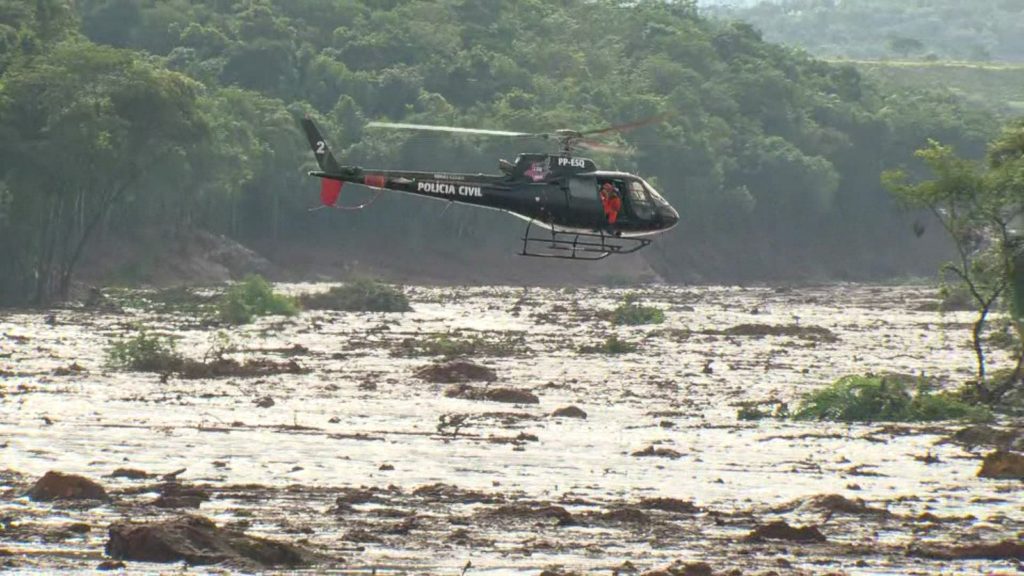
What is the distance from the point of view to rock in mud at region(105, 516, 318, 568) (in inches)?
734

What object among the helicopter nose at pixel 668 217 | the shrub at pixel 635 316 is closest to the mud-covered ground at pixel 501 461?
the helicopter nose at pixel 668 217

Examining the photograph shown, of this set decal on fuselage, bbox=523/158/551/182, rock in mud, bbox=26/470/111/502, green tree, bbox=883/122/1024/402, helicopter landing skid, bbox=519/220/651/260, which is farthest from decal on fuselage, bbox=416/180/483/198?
rock in mud, bbox=26/470/111/502

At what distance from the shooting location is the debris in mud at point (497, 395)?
121 ft

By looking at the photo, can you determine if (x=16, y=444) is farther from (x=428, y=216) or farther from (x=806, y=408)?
(x=428, y=216)

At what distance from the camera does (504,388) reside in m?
38.0

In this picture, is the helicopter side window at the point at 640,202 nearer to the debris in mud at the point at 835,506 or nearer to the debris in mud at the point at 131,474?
the debris in mud at the point at 835,506

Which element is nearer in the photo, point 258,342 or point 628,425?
point 628,425

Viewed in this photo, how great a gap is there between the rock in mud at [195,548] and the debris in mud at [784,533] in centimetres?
515

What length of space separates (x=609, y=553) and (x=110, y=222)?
72.2 metres

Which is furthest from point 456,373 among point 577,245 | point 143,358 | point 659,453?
point 659,453

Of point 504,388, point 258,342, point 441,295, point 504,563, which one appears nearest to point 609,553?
point 504,563

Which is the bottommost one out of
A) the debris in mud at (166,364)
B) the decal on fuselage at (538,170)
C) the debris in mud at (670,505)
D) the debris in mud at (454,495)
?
the debris in mud at (166,364)

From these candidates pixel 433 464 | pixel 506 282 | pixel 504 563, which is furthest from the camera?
pixel 506 282

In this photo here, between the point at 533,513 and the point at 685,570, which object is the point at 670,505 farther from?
the point at 685,570
